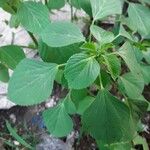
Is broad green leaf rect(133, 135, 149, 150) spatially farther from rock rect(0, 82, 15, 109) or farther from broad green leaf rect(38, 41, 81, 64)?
broad green leaf rect(38, 41, 81, 64)

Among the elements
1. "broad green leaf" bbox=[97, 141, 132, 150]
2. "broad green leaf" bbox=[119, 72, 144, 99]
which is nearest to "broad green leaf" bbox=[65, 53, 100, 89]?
"broad green leaf" bbox=[119, 72, 144, 99]

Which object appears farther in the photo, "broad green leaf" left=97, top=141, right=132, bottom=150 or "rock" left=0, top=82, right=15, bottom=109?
"rock" left=0, top=82, right=15, bottom=109

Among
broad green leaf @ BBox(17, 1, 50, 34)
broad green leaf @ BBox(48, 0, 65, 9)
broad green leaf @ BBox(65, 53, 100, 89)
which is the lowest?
broad green leaf @ BBox(48, 0, 65, 9)

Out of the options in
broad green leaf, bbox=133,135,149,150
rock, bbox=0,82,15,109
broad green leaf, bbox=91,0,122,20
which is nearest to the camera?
broad green leaf, bbox=91,0,122,20

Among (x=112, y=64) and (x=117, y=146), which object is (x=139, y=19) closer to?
(x=112, y=64)

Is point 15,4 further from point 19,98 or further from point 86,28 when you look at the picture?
point 86,28

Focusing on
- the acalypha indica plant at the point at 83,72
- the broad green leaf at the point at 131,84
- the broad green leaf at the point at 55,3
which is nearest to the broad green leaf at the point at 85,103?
the acalypha indica plant at the point at 83,72

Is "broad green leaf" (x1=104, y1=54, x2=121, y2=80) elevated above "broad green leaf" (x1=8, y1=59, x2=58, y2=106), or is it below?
above
